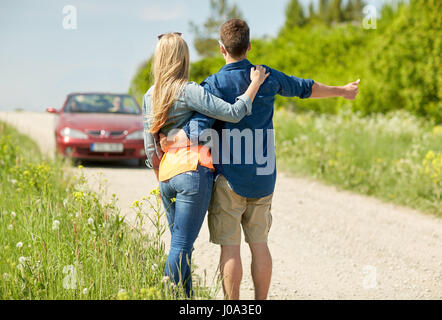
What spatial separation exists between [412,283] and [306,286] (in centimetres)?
98

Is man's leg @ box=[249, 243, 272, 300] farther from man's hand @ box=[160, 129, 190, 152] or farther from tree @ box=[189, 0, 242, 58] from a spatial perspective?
tree @ box=[189, 0, 242, 58]

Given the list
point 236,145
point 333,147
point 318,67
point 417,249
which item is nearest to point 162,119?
point 236,145

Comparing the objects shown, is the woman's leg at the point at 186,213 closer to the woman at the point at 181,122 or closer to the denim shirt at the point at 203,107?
the woman at the point at 181,122

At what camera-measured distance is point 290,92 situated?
10.2 ft

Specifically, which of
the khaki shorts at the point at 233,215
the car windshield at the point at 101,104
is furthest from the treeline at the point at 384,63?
the khaki shorts at the point at 233,215

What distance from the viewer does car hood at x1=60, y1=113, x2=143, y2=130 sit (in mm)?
9117

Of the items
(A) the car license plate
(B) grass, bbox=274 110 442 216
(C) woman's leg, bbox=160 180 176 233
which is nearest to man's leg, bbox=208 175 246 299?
(C) woman's leg, bbox=160 180 176 233

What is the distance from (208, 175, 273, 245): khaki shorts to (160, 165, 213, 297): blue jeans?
11 cm

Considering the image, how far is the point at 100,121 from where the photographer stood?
9.32 metres

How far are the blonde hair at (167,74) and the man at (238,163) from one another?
0.15 meters

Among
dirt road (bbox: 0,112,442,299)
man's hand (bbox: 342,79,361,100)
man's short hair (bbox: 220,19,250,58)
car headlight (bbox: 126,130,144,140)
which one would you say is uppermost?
man's short hair (bbox: 220,19,250,58)

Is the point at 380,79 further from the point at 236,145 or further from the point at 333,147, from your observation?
the point at 236,145

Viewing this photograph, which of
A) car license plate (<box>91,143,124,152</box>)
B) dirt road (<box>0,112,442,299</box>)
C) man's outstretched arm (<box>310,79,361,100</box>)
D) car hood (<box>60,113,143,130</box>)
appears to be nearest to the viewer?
man's outstretched arm (<box>310,79,361,100</box>)

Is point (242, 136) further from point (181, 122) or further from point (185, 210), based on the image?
point (185, 210)
